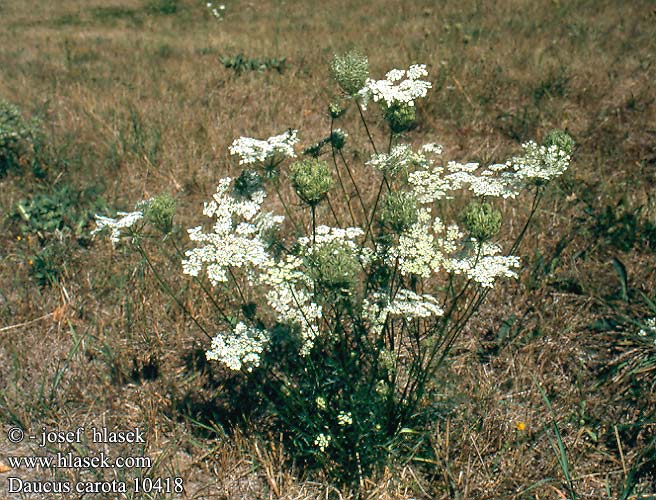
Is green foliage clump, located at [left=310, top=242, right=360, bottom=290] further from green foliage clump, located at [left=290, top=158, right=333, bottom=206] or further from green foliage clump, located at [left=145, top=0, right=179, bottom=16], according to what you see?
green foliage clump, located at [left=145, top=0, right=179, bottom=16]

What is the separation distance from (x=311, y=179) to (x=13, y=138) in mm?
4122

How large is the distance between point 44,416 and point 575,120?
4813 millimetres

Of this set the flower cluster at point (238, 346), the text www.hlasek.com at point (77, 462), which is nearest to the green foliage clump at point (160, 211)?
the flower cluster at point (238, 346)

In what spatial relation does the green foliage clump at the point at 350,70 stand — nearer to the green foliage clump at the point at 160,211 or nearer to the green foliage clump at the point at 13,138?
the green foliage clump at the point at 160,211

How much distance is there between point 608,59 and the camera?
5.72 meters

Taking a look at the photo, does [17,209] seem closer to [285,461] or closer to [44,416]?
[44,416]

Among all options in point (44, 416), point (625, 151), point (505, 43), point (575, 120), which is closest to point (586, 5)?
point (505, 43)

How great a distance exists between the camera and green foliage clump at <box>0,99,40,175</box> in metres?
4.73

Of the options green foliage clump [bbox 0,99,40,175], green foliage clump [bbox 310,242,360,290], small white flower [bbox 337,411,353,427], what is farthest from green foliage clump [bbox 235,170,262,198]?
green foliage clump [bbox 0,99,40,175]

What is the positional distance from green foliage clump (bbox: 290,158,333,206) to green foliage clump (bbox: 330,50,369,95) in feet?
1.47

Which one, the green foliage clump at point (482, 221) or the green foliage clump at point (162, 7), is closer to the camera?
the green foliage clump at point (482, 221)

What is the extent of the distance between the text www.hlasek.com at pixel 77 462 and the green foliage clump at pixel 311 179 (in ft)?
5.12

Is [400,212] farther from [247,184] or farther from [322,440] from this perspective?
[322,440]

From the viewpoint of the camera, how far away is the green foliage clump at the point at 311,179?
1829mm
